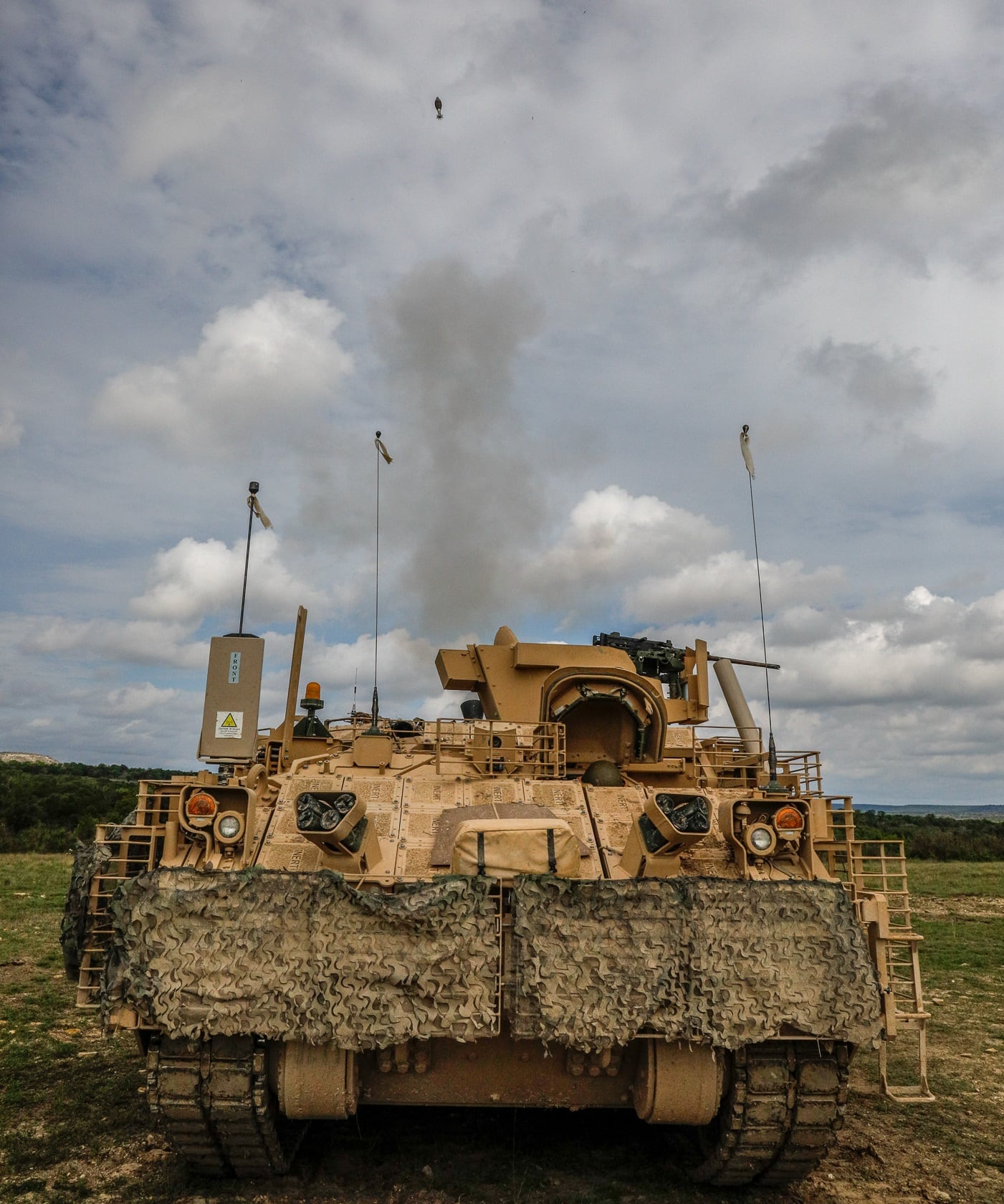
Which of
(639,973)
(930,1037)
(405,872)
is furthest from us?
(930,1037)

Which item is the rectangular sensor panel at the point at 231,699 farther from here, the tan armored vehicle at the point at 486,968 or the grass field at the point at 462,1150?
the grass field at the point at 462,1150

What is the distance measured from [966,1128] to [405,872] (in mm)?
5250

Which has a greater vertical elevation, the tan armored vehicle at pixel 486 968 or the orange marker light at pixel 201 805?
the orange marker light at pixel 201 805

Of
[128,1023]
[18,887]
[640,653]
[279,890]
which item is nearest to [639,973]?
[279,890]

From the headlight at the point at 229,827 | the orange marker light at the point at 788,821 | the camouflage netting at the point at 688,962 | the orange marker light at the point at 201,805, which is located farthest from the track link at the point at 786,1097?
the orange marker light at the point at 201,805

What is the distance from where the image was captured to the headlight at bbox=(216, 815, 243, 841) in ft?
21.8

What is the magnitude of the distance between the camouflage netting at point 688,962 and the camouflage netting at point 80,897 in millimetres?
2850

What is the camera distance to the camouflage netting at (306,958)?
583 centimetres

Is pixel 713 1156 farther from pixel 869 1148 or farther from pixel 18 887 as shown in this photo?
pixel 18 887

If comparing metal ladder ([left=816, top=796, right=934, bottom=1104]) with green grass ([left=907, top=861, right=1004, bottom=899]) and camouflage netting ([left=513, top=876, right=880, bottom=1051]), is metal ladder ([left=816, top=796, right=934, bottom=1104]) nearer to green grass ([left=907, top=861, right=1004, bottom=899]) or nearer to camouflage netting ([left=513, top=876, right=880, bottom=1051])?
camouflage netting ([left=513, top=876, right=880, bottom=1051])

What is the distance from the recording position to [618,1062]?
639 cm

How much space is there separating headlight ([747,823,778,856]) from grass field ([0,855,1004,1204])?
90.6 inches

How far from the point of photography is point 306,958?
5902mm

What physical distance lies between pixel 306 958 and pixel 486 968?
3.39ft
